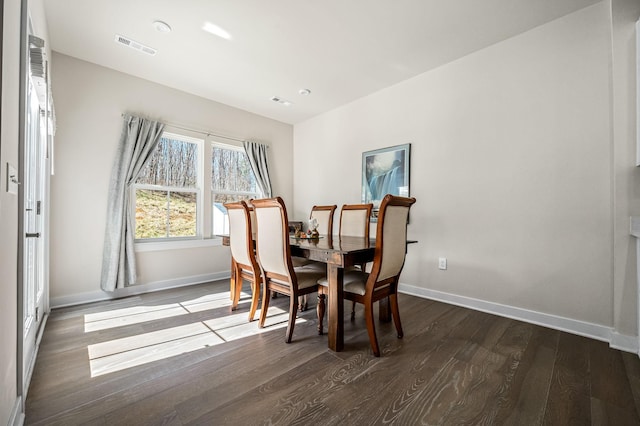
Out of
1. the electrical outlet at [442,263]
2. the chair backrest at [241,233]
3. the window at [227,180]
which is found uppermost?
the window at [227,180]

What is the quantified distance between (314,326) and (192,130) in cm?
315

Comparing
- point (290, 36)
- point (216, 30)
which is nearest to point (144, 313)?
point (216, 30)

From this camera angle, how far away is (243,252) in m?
2.58

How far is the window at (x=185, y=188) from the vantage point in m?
3.52

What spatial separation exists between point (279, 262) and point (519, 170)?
2.39 m

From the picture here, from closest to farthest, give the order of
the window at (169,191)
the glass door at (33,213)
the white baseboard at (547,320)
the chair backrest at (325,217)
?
the glass door at (33,213)
the white baseboard at (547,320)
the chair backrest at (325,217)
the window at (169,191)

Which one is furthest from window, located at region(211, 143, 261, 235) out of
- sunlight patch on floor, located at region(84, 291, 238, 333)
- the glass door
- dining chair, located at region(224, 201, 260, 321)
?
the glass door

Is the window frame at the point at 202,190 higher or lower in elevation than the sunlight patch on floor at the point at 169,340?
higher

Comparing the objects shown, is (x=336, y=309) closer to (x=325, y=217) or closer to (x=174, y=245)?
(x=325, y=217)

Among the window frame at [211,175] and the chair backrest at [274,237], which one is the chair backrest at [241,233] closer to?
the chair backrest at [274,237]

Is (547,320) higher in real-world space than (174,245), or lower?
lower

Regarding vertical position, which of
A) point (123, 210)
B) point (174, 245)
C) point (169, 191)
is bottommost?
point (174, 245)

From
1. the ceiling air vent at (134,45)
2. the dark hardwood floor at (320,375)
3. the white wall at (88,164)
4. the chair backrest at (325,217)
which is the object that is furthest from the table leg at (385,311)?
the ceiling air vent at (134,45)

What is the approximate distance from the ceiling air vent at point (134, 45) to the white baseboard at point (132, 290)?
8.71ft
